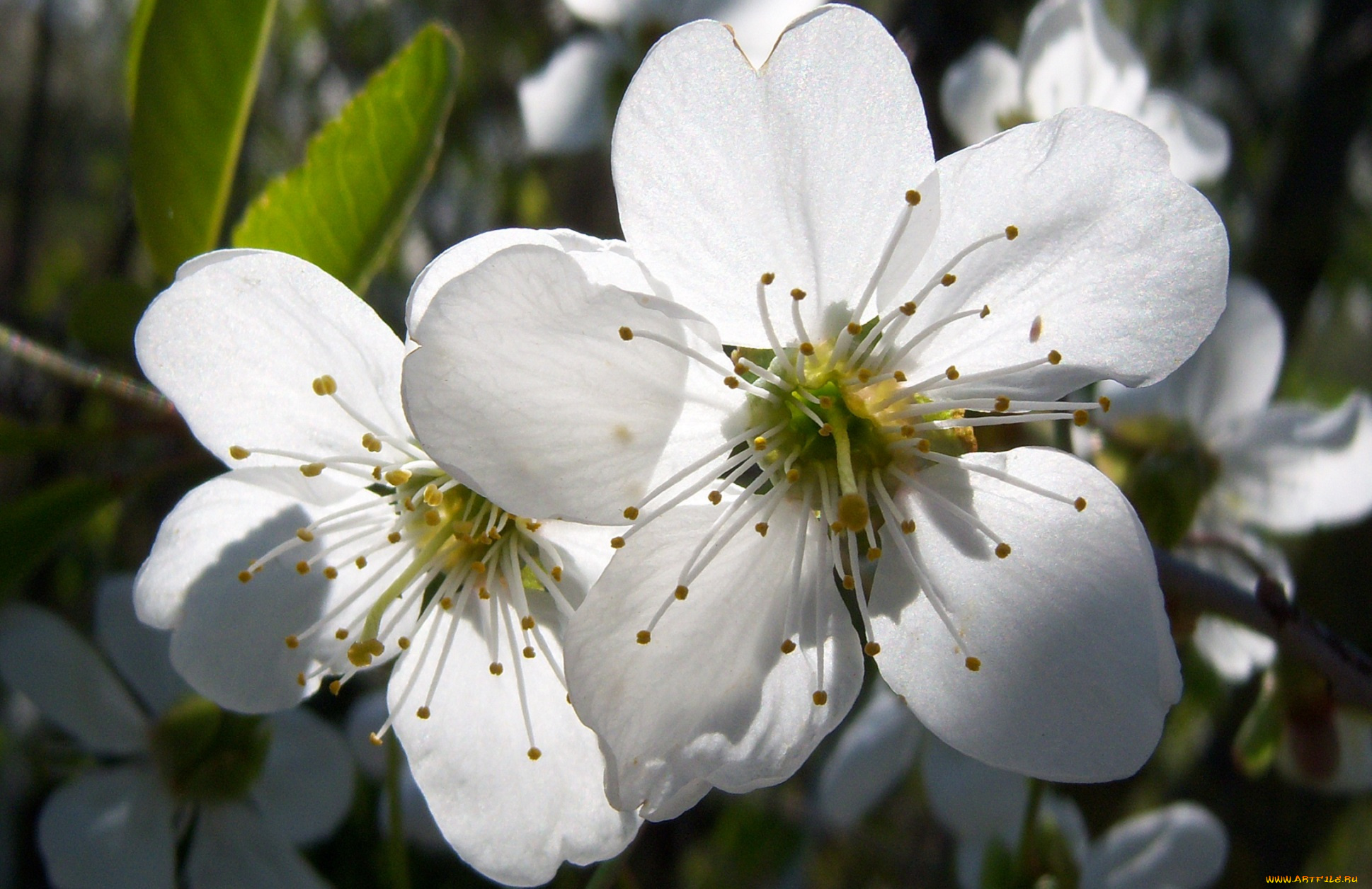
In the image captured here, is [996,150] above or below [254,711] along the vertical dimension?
above

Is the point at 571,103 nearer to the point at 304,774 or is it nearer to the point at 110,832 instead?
the point at 304,774

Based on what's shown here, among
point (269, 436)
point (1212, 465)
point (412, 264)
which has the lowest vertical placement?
point (412, 264)

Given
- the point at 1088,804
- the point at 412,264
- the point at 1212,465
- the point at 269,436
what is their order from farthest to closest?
the point at 412,264
the point at 1088,804
the point at 1212,465
the point at 269,436

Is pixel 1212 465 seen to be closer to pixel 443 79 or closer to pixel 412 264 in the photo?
pixel 443 79

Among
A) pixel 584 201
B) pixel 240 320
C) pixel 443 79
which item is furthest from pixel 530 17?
pixel 240 320

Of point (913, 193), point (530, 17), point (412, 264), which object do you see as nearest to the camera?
point (913, 193)

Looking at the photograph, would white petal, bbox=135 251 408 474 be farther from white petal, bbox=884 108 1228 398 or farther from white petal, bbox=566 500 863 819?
white petal, bbox=884 108 1228 398

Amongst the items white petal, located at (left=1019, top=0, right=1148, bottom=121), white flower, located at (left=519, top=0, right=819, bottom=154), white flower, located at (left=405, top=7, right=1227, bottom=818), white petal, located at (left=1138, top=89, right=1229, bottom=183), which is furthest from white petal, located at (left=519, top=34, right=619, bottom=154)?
white flower, located at (left=405, top=7, right=1227, bottom=818)
